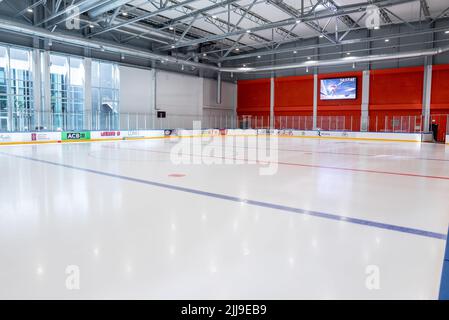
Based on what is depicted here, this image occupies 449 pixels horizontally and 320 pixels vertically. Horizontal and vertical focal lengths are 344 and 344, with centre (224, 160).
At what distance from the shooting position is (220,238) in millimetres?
4250

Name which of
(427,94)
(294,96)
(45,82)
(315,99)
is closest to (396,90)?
(427,94)

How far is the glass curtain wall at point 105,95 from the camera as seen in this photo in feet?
83.6

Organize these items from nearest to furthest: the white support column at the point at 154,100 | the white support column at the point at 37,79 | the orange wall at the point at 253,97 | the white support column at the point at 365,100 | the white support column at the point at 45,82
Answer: the white support column at the point at 37,79 → the white support column at the point at 45,82 → the white support column at the point at 365,100 → the white support column at the point at 154,100 → the orange wall at the point at 253,97

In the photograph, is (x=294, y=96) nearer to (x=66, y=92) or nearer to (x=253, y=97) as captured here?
(x=253, y=97)

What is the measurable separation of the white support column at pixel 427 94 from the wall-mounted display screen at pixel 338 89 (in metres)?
5.31

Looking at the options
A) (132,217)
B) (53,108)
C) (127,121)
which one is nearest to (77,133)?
(53,108)

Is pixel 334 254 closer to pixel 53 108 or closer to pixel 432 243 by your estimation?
pixel 432 243

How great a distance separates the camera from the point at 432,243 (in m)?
4.12

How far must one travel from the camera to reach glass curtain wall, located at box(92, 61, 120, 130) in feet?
83.6

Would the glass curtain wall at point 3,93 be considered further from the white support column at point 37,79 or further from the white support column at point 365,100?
the white support column at point 365,100

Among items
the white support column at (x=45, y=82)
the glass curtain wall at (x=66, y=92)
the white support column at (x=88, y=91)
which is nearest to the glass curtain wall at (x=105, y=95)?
the white support column at (x=88, y=91)

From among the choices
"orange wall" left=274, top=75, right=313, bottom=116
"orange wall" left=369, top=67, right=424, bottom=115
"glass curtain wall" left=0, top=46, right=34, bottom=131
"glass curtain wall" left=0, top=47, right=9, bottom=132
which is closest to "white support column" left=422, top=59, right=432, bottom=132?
"orange wall" left=369, top=67, right=424, bottom=115

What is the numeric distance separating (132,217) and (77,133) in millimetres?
18202

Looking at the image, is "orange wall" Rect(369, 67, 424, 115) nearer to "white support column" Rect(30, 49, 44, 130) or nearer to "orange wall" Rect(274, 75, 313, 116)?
"orange wall" Rect(274, 75, 313, 116)
